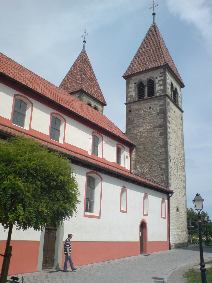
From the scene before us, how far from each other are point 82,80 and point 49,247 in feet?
73.6

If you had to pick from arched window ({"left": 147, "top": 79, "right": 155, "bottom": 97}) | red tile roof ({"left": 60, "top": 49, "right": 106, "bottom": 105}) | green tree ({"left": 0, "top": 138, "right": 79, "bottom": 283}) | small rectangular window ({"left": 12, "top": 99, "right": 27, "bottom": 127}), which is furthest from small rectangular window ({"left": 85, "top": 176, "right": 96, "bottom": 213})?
red tile roof ({"left": 60, "top": 49, "right": 106, "bottom": 105})

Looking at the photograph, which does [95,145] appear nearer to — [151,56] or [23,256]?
[23,256]

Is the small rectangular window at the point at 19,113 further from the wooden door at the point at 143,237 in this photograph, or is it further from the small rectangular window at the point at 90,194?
the wooden door at the point at 143,237

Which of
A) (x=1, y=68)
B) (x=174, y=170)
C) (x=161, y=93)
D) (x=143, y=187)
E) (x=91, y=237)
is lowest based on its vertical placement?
(x=91, y=237)

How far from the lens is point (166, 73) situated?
32719 mm

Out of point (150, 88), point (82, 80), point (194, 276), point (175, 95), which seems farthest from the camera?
point (82, 80)

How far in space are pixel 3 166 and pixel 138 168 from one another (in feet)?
70.9

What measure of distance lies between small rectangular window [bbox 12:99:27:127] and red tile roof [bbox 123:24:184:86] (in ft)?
60.4

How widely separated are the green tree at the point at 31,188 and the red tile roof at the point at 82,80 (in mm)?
23790

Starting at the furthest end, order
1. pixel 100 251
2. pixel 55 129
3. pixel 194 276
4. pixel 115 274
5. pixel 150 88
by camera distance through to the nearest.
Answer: pixel 150 88 < pixel 55 129 < pixel 100 251 < pixel 115 274 < pixel 194 276

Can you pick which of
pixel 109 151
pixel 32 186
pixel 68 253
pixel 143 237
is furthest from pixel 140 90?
pixel 32 186

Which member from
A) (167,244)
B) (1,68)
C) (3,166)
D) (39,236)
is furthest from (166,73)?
(3,166)

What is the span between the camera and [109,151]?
25.4 metres

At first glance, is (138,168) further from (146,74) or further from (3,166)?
(3,166)
